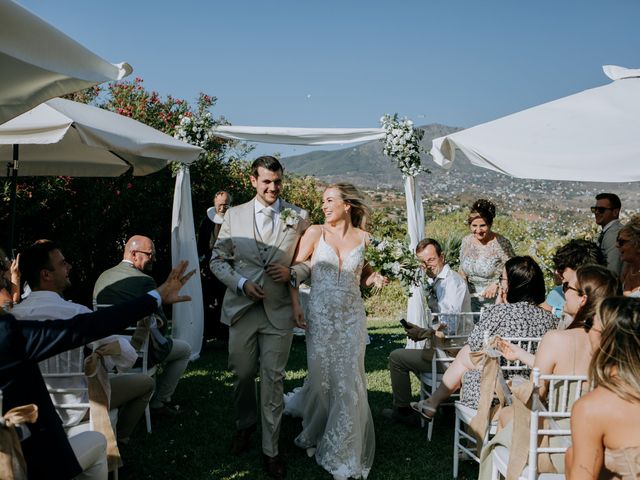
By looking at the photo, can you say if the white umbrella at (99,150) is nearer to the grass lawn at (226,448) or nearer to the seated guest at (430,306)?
the grass lawn at (226,448)

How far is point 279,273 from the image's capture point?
4641mm

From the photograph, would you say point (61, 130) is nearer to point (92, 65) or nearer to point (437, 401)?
point (92, 65)

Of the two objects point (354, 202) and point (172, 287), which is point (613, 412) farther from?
point (354, 202)

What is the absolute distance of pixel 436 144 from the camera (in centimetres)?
594

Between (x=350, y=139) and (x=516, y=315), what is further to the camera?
(x=350, y=139)

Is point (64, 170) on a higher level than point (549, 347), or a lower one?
higher

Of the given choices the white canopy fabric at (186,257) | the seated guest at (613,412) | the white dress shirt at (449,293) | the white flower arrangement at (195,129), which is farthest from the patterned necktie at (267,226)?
the white flower arrangement at (195,129)

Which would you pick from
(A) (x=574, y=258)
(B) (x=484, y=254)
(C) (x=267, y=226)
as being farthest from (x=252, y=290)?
(B) (x=484, y=254)

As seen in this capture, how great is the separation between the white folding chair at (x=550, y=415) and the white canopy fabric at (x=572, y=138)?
5.18ft

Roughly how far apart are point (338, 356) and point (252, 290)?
2.72ft

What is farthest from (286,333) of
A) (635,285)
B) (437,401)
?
(635,285)

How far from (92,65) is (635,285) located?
14.9 feet

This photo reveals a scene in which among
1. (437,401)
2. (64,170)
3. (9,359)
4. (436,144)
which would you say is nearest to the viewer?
(9,359)

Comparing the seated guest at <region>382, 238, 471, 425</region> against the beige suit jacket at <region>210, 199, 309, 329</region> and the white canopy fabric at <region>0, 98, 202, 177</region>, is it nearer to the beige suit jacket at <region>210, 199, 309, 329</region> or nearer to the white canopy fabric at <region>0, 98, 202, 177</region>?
the beige suit jacket at <region>210, 199, 309, 329</region>
